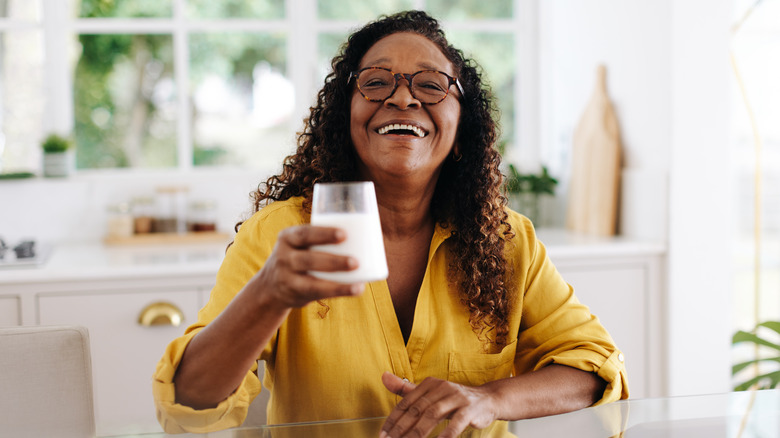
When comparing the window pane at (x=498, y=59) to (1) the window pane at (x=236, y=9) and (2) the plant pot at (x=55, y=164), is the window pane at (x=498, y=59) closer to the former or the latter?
(1) the window pane at (x=236, y=9)

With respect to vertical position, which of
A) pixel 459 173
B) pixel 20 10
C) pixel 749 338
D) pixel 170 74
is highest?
pixel 20 10

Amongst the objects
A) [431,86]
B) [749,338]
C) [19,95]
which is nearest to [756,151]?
[749,338]

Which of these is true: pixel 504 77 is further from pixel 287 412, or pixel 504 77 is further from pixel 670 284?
pixel 287 412

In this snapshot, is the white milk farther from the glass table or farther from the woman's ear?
the woman's ear

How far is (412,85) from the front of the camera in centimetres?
131

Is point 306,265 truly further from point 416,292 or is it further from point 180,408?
point 416,292

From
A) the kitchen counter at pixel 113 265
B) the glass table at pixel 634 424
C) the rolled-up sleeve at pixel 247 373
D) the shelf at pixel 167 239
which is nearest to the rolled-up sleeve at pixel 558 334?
the glass table at pixel 634 424

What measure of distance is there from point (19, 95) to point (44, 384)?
2.10 meters

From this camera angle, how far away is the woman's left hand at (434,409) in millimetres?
1062

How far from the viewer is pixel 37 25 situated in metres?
2.81

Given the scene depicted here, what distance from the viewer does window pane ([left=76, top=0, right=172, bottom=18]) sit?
2865mm

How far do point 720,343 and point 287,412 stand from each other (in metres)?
1.75

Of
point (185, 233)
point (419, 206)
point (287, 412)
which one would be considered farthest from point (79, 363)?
point (185, 233)

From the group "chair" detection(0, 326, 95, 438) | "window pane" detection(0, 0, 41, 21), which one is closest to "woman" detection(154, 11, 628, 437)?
"chair" detection(0, 326, 95, 438)
